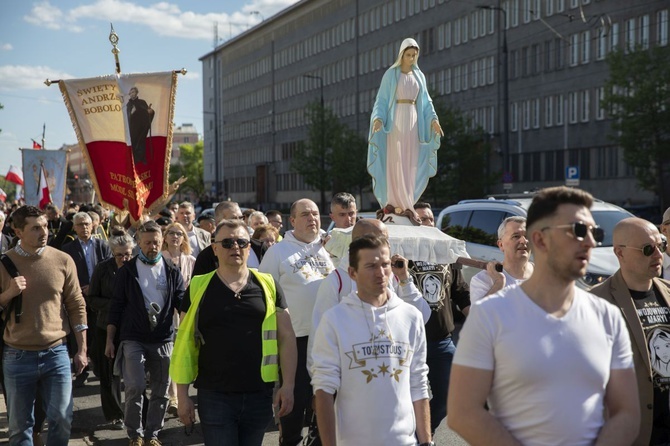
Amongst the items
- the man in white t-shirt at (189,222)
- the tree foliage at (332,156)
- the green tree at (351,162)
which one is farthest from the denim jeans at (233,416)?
the green tree at (351,162)

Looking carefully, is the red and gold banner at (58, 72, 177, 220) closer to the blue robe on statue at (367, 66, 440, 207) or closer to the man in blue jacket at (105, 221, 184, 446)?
the man in blue jacket at (105, 221, 184, 446)

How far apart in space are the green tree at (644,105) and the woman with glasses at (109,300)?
32947mm

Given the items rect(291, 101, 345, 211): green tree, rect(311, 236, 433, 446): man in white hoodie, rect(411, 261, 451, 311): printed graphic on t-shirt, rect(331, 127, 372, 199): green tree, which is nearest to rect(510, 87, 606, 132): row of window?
rect(331, 127, 372, 199): green tree

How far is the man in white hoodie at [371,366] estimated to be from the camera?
4.45 metres

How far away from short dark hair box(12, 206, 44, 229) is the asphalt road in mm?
2402

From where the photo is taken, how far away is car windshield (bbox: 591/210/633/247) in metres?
13.6

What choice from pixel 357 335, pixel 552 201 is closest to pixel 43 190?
pixel 357 335

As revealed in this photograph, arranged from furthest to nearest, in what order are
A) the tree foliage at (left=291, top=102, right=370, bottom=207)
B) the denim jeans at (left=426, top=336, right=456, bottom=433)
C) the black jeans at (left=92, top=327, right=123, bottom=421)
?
the tree foliage at (left=291, top=102, right=370, bottom=207) < the black jeans at (left=92, top=327, right=123, bottom=421) < the denim jeans at (left=426, top=336, right=456, bottom=433)

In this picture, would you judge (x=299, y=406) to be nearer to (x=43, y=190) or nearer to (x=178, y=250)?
(x=178, y=250)

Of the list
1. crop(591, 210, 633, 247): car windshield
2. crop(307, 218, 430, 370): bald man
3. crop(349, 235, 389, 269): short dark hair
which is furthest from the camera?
crop(591, 210, 633, 247): car windshield

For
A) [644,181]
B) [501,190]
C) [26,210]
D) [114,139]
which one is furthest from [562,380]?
[501,190]

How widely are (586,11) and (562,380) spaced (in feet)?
164

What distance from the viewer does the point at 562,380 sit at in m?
3.15

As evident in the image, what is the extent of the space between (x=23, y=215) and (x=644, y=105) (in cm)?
3589
